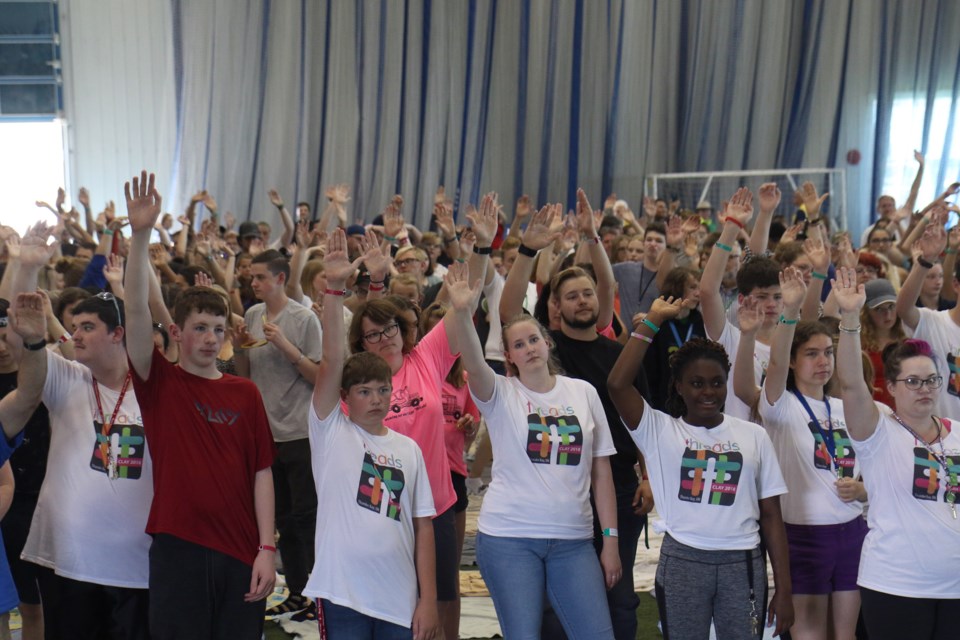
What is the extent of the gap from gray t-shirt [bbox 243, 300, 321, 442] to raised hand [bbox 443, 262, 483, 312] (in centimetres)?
158

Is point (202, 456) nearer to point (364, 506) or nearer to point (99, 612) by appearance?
point (364, 506)

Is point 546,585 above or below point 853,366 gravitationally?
below

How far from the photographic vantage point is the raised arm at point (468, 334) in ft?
12.7

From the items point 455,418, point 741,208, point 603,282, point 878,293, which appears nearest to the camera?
point 741,208

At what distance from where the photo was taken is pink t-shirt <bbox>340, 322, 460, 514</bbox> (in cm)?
418

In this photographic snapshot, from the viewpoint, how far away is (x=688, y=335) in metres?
5.02

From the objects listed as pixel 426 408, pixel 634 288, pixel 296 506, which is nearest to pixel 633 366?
pixel 426 408

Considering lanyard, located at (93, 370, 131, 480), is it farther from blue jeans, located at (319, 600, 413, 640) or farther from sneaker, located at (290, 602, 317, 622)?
sneaker, located at (290, 602, 317, 622)

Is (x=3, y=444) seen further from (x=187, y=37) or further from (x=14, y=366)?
(x=187, y=37)

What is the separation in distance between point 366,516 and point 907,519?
1830mm

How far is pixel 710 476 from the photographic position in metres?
3.79

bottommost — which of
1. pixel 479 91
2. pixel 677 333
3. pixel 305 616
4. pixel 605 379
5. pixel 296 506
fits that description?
pixel 305 616

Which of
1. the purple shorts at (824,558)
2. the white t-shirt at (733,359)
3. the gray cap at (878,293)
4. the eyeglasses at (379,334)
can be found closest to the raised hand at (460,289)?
the eyeglasses at (379,334)

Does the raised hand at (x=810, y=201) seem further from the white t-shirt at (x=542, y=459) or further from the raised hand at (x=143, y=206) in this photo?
the raised hand at (x=143, y=206)
